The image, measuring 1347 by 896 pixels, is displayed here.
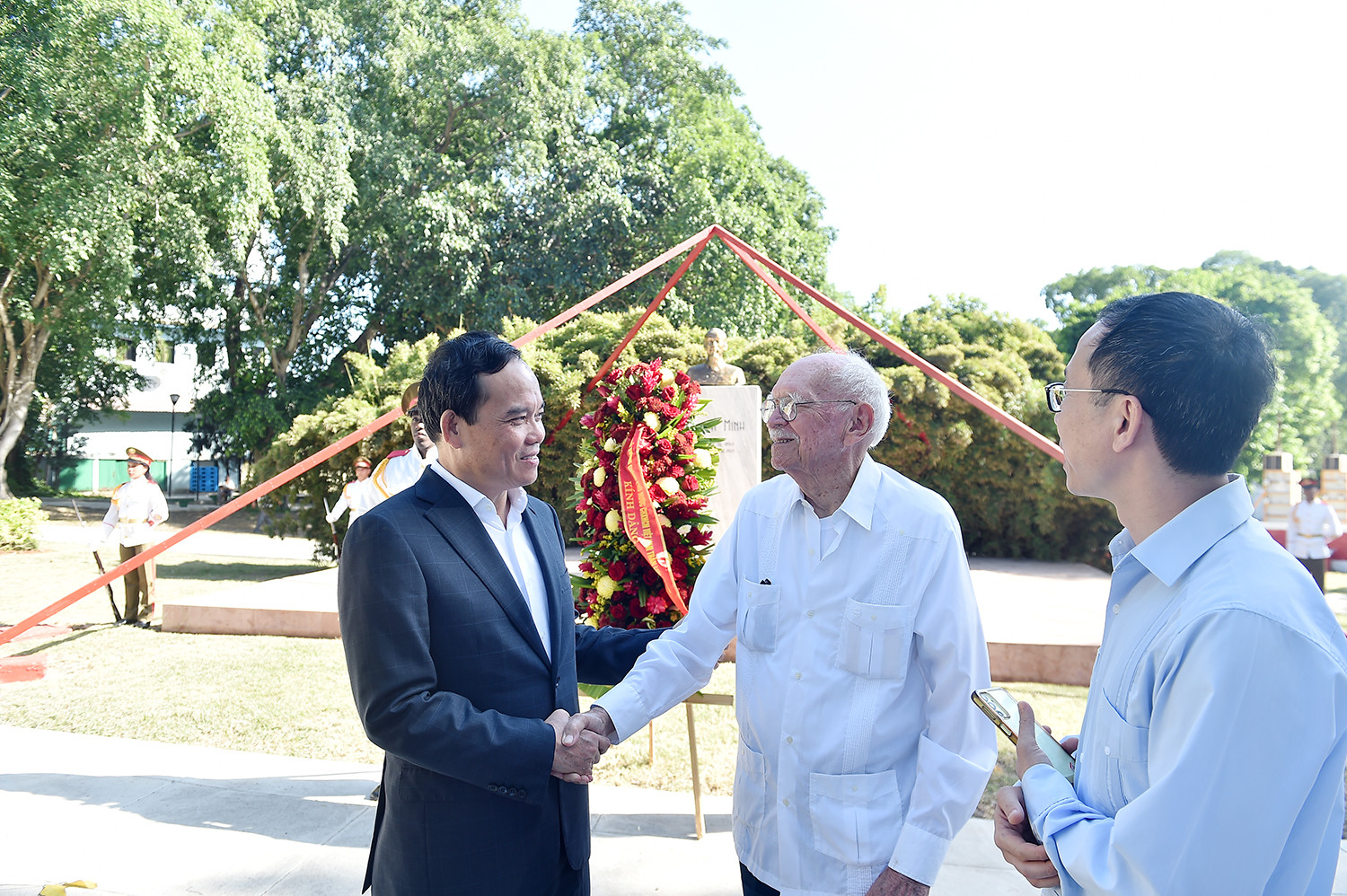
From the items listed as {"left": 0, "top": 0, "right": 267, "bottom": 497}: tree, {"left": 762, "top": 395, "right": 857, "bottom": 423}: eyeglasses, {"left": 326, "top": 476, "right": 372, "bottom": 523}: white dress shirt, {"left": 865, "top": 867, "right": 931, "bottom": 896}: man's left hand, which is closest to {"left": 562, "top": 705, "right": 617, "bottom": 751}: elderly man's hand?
{"left": 865, "top": 867, "right": 931, "bottom": 896}: man's left hand

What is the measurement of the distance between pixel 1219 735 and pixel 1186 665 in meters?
0.11

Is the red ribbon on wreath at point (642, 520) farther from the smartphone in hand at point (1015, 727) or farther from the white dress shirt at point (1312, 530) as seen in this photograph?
the white dress shirt at point (1312, 530)

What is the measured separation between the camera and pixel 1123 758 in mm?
1354

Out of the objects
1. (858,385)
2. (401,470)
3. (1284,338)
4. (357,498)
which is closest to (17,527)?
(357,498)

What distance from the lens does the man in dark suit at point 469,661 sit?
1995mm

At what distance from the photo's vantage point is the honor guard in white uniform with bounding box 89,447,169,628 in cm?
963

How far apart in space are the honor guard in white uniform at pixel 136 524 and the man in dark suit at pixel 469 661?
29.3 ft

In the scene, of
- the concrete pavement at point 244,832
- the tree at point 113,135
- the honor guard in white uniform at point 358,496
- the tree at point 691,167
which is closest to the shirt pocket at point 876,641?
the concrete pavement at point 244,832

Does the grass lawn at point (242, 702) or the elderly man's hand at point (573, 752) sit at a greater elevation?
the elderly man's hand at point (573, 752)

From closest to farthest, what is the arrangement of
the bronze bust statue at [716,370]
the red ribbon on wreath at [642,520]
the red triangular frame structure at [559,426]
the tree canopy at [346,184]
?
the red triangular frame structure at [559,426], the red ribbon on wreath at [642,520], the bronze bust statue at [716,370], the tree canopy at [346,184]

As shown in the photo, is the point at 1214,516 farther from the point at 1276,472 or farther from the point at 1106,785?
the point at 1276,472

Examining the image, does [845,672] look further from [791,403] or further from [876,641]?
[791,403]

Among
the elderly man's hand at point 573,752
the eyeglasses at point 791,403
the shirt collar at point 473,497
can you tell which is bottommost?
the elderly man's hand at point 573,752

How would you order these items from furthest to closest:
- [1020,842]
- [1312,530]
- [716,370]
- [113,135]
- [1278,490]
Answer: [1278,490]
[113,135]
[1312,530]
[716,370]
[1020,842]
